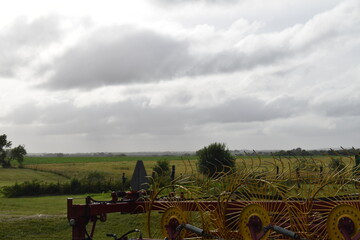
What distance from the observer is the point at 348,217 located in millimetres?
5023

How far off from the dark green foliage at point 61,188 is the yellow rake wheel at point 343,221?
104 ft

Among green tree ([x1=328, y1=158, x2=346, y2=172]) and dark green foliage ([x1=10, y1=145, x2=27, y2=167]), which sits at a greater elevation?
dark green foliage ([x1=10, y1=145, x2=27, y2=167])

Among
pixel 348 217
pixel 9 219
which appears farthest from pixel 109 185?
pixel 348 217

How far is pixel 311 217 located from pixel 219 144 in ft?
94.7

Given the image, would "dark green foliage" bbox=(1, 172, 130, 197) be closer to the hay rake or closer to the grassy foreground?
the grassy foreground

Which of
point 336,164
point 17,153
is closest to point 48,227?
point 336,164

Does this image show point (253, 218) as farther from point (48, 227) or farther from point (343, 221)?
point (48, 227)

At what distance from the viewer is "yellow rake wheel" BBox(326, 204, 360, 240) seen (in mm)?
A: 4977

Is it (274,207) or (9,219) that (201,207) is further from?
(9,219)

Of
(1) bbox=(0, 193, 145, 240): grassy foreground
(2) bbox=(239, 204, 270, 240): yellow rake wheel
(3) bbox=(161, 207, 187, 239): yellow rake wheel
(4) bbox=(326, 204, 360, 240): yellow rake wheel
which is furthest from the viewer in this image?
(1) bbox=(0, 193, 145, 240): grassy foreground

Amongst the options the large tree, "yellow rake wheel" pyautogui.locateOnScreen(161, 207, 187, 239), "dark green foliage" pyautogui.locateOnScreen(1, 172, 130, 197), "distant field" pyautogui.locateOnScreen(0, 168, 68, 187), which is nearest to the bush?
"yellow rake wheel" pyautogui.locateOnScreen(161, 207, 187, 239)

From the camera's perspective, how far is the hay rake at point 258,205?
17.7ft

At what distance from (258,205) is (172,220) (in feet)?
4.78

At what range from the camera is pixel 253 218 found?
5.63 meters
